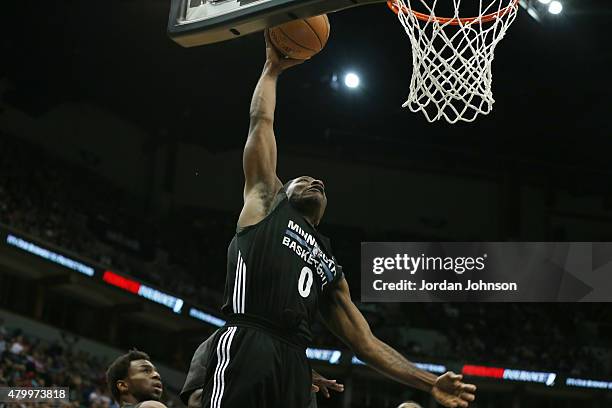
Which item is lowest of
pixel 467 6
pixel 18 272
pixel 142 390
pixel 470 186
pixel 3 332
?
pixel 142 390

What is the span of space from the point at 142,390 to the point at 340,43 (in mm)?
13887

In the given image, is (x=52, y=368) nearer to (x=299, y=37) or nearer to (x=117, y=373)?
(x=117, y=373)

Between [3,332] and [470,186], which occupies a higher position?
[470,186]

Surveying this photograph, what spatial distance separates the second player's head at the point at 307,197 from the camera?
3363 millimetres

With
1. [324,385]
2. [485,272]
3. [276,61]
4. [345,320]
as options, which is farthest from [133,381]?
[485,272]

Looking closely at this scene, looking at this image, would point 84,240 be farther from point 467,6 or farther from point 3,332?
point 467,6

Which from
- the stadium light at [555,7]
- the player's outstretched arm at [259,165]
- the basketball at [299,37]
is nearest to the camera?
the player's outstretched arm at [259,165]

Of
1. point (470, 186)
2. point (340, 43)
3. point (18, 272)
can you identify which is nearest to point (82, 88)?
point (18, 272)

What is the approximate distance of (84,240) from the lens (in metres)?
19.0

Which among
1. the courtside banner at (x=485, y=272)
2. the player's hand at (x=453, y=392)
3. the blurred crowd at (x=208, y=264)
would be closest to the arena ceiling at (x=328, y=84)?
the blurred crowd at (x=208, y=264)

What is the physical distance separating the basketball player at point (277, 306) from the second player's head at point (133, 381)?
4.38 feet

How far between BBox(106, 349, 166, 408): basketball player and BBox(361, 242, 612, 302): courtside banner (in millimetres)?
8203

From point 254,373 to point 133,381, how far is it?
62.2 inches

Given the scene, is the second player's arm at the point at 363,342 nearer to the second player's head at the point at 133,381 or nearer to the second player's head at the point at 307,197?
the second player's head at the point at 307,197
